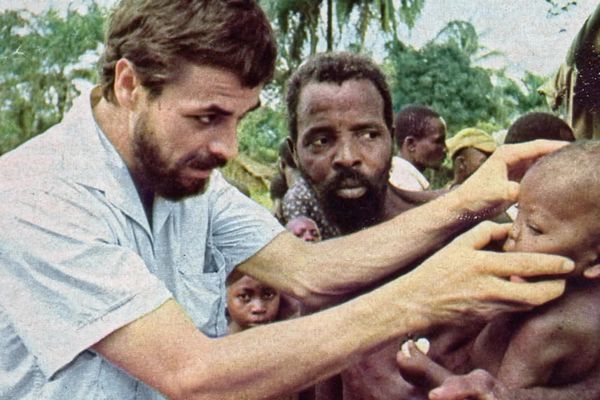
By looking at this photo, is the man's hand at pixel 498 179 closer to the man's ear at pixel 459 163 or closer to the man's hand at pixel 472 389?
the man's hand at pixel 472 389

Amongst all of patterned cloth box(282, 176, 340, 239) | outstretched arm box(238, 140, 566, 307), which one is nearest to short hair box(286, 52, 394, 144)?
outstretched arm box(238, 140, 566, 307)

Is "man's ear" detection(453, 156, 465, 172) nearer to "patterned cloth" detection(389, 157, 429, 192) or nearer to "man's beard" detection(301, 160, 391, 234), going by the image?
"patterned cloth" detection(389, 157, 429, 192)

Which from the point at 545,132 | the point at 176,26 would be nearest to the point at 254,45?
the point at 176,26

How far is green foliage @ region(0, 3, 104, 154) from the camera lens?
1075 cm

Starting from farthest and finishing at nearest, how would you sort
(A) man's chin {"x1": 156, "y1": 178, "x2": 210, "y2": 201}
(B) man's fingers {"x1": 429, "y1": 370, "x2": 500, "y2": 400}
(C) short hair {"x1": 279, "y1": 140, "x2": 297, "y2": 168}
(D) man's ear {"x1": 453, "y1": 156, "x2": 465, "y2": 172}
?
1. (C) short hair {"x1": 279, "y1": 140, "x2": 297, "y2": 168}
2. (D) man's ear {"x1": 453, "y1": 156, "x2": 465, "y2": 172}
3. (A) man's chin {"x1": 156, "y1": 178, "x2": 210, "y2": 201}
4. (B) man's fingers {"x1": 429, "y1": 370, "x2": 500, "y2": 400}

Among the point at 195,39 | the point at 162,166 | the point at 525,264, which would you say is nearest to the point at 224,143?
the point at 162,166

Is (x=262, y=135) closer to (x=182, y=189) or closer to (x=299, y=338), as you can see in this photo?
(x=182, y=189)

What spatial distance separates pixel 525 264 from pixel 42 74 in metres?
10.6

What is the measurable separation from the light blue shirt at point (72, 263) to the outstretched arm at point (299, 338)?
0.26 feet

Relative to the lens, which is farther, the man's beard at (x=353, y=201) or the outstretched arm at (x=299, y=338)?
the man's beard at (x=353, y=201)

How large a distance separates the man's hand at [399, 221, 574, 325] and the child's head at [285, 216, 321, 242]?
1791 millimetres

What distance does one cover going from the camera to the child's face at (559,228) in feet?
6.58

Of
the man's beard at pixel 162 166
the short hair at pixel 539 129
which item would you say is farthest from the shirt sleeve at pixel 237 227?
the short hair at pixel 539 129

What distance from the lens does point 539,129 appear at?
15.1 ft
